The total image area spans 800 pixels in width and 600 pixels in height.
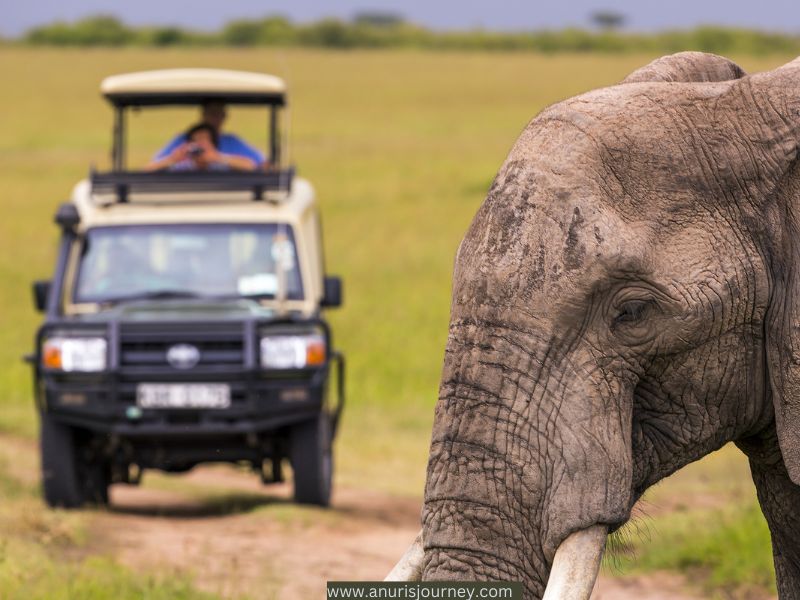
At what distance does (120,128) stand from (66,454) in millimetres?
3035

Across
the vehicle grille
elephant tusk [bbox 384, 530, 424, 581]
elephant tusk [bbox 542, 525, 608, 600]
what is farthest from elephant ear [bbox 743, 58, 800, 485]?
the vehicle grille

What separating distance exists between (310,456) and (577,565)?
7.11 meters

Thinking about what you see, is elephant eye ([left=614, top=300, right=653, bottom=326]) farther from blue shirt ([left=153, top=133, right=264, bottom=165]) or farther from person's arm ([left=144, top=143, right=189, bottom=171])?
blue shirt ([left=153, top=133, right=264, bottom=165])

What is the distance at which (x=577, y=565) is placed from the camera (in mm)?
3439

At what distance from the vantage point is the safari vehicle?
10.1 meters

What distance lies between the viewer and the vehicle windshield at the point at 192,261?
35.7 ft

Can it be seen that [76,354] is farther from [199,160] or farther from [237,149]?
[237,149]

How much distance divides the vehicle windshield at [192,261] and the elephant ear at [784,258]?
7246 millimetres

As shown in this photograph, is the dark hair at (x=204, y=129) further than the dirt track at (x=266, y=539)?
Yes

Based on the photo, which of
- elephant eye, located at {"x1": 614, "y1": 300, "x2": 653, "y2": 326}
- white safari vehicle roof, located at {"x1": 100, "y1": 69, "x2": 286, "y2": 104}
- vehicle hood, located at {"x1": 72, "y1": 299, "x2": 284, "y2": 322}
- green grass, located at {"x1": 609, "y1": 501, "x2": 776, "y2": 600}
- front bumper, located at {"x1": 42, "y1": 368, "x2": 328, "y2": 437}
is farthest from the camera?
white safari vehicle roof, located at {"x1": 100, "y1": 69, "x2": 286, "y2": 104}

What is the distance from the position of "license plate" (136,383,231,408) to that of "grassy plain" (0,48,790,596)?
2033 millimetres

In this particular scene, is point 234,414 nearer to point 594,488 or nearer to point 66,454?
point 66,454

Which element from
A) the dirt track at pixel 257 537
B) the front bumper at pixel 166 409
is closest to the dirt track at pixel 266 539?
the dirt track at pixel 257 537

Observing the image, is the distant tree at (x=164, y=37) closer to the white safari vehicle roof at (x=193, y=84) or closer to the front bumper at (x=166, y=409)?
the white safari vehicle roof at (x=193, y=84)
